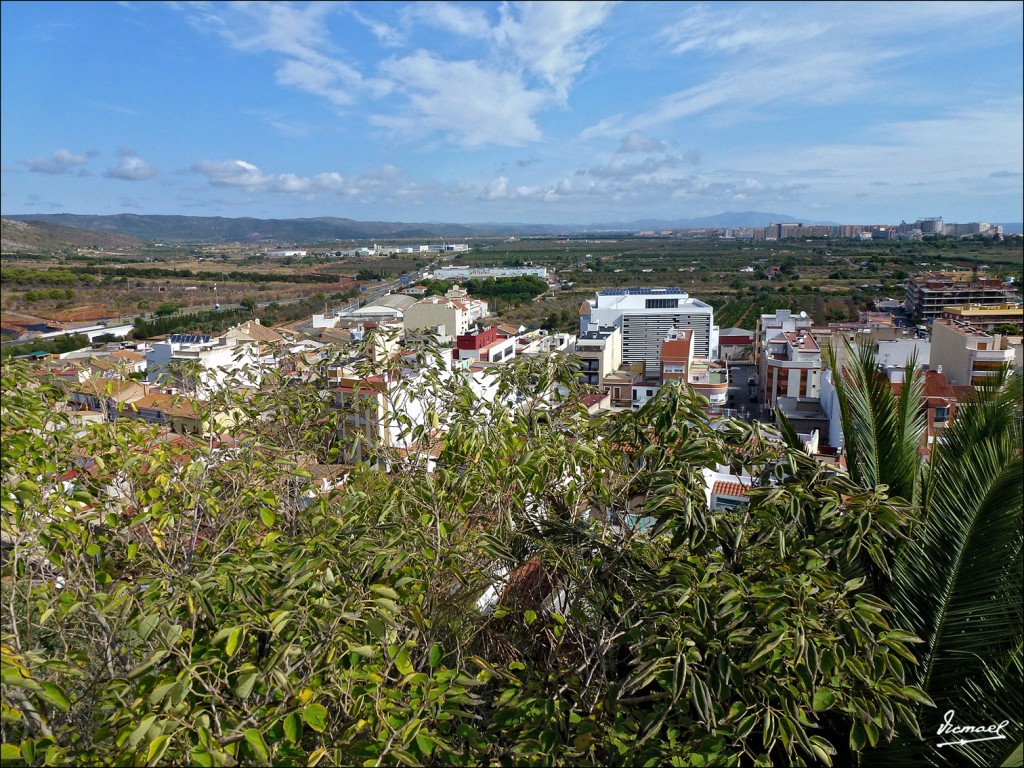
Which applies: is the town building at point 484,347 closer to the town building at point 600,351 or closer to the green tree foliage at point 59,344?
the town building at point 600,351

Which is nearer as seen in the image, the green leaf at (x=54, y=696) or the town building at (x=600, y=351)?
the green leaf at (x=54, y=696)

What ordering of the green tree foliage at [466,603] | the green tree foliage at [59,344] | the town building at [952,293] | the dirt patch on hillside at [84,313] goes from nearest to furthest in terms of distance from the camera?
the green tree foliage at [466,603] → the green tree foliage at [59,344] → the town building at [952,293] → the dirt patch on hillside at [84,313]

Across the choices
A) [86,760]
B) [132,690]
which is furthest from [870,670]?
[86,760]

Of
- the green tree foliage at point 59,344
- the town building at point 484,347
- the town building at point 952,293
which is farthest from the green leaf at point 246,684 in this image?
the town building at point 952,293

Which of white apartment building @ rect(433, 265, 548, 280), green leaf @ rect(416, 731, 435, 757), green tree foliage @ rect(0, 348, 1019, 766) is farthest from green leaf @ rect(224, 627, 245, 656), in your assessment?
white apartment building @ rect(433, 265, 548, 280)

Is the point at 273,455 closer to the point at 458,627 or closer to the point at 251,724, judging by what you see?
the point at 458,627

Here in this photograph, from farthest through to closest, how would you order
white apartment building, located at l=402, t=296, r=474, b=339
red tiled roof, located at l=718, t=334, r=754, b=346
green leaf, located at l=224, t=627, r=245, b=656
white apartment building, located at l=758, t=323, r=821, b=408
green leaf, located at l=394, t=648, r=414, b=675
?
1. white apartment building, located at l=402, t=296, r=474, b=339
2. red tiled roof, located at l=718, t=334, r=754, b=346
3. white apartment building, located at l=758, t=323, r=821, b=408
4. green leaf, located at l=394, t=648, r=414, b=675
5. green leaf, located at l=224, t=627, r=245, b=656

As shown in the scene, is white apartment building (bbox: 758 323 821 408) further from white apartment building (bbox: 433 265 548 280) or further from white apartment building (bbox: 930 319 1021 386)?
white apartment building (bbox: 433 265 548 280)
